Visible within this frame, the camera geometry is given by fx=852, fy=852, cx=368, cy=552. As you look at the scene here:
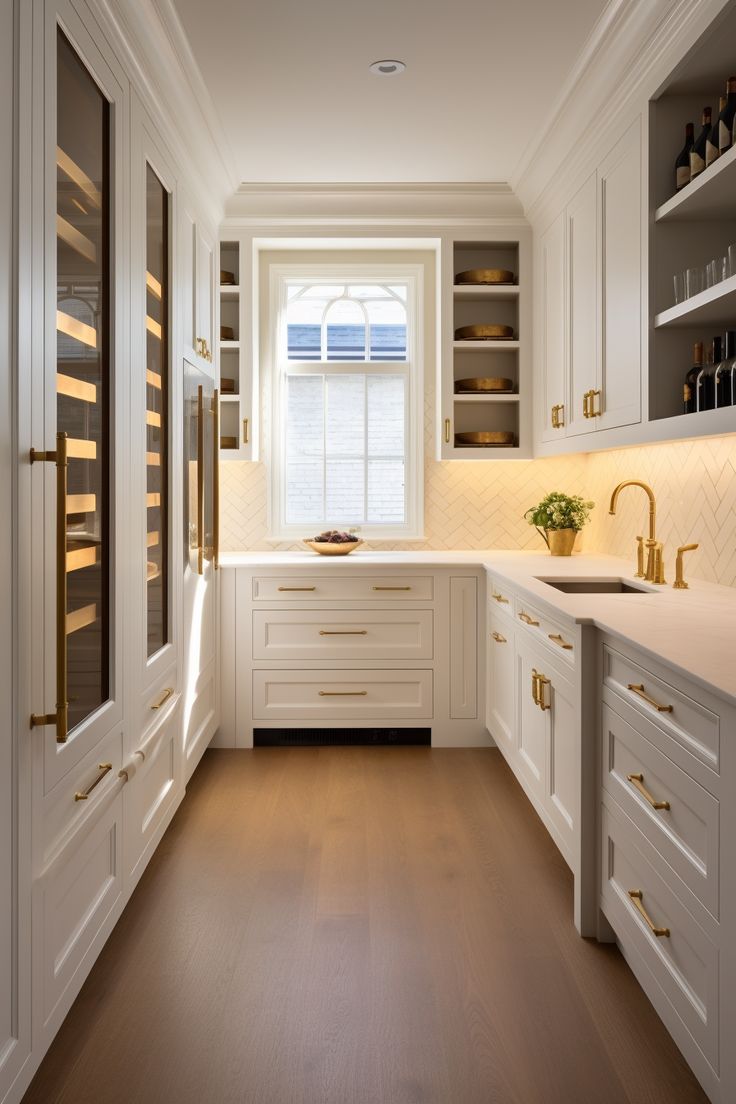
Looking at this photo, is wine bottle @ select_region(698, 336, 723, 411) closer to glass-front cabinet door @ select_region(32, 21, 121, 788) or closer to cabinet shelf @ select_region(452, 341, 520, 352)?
glass-front cabinet door @ select_region(32, 21, 121, 788)

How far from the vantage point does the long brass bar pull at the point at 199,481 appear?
11.4ft

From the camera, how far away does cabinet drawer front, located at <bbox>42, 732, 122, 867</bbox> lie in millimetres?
1754

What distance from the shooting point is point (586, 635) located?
2328mm

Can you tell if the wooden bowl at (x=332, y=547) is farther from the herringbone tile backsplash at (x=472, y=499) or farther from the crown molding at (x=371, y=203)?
the crown molding at (x=371, y=203)

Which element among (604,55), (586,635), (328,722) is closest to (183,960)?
(586,635)

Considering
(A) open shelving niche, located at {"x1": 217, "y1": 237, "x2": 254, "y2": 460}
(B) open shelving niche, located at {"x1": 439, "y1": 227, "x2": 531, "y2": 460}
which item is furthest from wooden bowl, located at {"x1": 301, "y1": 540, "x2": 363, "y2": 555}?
(B) open shelving niche, located at {"x1": 439, "y1": 227, "x2": 531, "y2": 460}

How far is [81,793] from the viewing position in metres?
1.94

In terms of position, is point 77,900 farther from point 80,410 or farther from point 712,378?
point 712,378

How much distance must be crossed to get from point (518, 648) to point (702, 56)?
80.2 inches

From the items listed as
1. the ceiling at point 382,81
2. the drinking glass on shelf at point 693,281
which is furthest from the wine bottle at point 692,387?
the ceiling at point 382,81

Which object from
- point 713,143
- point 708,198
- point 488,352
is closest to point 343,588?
point 488,352

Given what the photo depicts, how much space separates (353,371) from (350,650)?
1610mm

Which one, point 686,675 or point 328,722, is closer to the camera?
point 686,675

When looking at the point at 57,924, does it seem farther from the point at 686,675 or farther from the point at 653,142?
the point at 653,142
